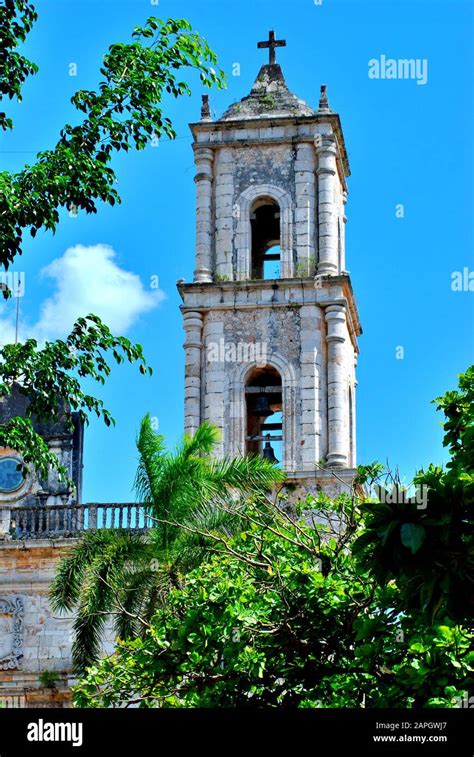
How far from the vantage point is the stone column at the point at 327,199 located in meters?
28.5

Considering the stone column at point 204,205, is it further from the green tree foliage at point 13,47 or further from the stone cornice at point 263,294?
the green tree foliage at point 13,47

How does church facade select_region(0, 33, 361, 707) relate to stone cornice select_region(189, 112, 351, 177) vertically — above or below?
below

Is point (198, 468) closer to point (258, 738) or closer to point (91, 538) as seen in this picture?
point (91, 538)

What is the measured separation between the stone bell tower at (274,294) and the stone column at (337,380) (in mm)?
17

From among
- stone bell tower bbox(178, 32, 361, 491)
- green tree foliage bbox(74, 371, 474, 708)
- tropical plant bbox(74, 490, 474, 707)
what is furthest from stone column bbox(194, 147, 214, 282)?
tropical plant bbox(74, 490, 474, 707)

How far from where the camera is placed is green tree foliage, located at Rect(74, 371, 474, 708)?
13.2m

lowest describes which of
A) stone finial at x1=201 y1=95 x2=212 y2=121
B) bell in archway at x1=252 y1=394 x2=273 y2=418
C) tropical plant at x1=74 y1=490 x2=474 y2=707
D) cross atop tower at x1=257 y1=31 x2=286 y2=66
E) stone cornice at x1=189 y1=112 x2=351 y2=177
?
tropical plant at x1=74 y1=490 x2=474 y2=707

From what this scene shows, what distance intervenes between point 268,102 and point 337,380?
5.54m

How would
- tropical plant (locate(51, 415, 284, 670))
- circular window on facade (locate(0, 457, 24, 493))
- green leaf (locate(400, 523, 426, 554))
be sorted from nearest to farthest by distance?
green leaf (locate(400, 523, 426, 554)) → tropical plant (locate(51, 415, 284, 670)) → circular window on facade (locate(0, 457, 24, 493))

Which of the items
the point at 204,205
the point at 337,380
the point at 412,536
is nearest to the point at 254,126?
the point at 204,205

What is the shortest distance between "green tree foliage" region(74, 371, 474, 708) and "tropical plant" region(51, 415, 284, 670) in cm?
192

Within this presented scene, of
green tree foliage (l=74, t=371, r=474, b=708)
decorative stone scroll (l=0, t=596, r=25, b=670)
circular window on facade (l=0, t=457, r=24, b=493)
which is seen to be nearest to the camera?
green tree foliage (l=74, t=371, r=474, b=708)

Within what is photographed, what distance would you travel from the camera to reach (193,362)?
92.2 feet

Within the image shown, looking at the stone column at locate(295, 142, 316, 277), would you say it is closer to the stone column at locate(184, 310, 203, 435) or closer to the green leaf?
the stone column at locate(184, 310, 203, 435)
